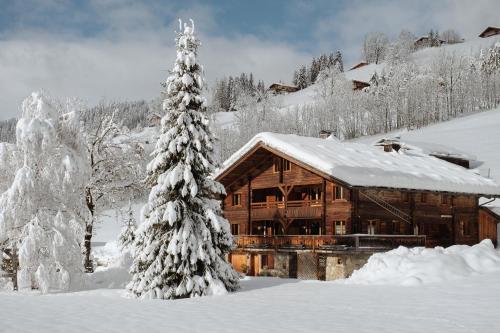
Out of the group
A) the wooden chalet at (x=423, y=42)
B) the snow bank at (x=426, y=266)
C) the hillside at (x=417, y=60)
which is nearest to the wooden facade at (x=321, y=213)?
the snow bank at (x=426, y=266)

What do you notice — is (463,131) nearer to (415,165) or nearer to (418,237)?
(415,165)

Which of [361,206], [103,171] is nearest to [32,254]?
[103,171]

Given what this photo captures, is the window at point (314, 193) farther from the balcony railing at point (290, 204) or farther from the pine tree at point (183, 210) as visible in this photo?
the pine tree at point (183, 210)

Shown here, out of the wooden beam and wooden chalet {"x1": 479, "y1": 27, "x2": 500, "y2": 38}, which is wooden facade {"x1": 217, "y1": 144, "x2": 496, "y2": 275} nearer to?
the wooden beam

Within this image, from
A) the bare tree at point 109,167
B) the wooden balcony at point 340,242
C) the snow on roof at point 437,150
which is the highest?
the snow on roof at point 437,150

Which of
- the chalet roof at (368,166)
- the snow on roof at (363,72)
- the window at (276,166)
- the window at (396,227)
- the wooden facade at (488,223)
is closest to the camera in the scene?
the chalet roof at (368,166)

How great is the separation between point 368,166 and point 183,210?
14421 mm

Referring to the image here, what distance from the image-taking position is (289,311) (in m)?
16.6

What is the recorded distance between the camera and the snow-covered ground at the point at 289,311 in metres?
13.5

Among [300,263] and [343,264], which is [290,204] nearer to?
[300,263]

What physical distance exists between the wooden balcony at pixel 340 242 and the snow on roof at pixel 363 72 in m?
137

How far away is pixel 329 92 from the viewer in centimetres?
11488

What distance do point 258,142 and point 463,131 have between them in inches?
2233

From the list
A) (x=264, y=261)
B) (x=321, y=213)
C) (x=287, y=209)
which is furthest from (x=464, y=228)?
(x=264, y=261)
